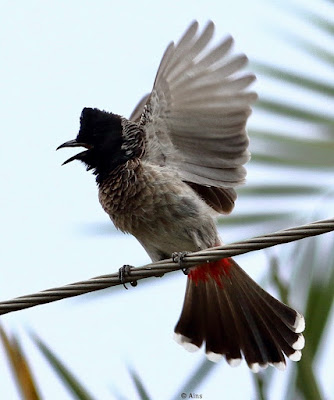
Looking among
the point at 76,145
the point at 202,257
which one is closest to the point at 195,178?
the point at 76,145

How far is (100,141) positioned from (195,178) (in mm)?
673

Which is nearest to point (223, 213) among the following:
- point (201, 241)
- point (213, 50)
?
point (201, 241)

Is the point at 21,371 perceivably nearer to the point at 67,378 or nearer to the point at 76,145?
the point at 67,378

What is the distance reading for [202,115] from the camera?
4.17m

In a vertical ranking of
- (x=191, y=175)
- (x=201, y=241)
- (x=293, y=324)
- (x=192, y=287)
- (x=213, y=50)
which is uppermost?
(x=213, y=50)

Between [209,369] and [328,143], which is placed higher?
[328,143]

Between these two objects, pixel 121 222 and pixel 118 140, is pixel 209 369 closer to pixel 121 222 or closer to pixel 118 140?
pixel 121 222

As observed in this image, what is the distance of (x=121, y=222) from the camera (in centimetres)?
428

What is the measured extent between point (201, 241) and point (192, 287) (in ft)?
1.85

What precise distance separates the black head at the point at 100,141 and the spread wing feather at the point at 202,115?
250mm

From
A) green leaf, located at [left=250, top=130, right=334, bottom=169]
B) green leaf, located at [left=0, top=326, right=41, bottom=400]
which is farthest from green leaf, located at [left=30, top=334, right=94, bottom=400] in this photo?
green leaf, located at [left=250, top=130, right=334, bottom=169]

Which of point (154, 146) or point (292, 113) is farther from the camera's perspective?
point (154, 146)

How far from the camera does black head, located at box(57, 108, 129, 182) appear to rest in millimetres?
4504

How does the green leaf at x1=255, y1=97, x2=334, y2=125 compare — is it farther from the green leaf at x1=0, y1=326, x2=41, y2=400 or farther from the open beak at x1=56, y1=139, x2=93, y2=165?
the green leaf at x1=0, y1=326, x2=41, y2=400
